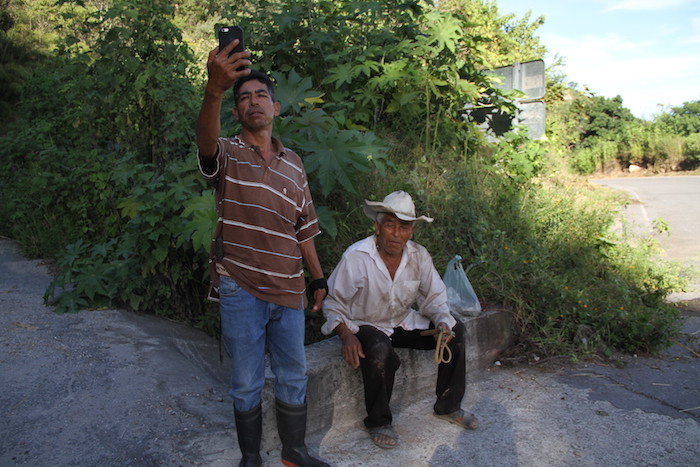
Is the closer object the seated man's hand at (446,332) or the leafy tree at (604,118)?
the seated man's hand at (446,332)

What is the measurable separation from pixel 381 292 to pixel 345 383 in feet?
1.80

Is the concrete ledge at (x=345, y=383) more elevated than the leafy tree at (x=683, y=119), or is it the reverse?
the leafy tree at (x=683, y=119)

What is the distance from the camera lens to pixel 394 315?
3357 millimetres

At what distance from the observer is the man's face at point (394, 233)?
3250mm

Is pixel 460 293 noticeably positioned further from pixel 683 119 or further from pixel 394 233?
pixel 683 119

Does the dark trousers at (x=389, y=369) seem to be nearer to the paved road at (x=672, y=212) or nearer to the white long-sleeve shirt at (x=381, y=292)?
the white long-sleeve shirt at (x=381, y=292)

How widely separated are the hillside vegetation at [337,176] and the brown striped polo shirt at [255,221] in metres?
1.20

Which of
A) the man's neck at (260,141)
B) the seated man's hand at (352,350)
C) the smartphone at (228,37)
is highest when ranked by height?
the smartphone at (228,37)

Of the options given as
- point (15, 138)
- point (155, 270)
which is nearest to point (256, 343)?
point (155, 270)

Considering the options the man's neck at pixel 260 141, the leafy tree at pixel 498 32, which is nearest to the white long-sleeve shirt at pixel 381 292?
the man's neck at pixel 260 141

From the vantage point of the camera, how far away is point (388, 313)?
10.9ft

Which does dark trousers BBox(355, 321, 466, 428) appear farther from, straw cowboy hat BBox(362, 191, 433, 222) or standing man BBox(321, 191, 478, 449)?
straw cowboy hat BBox(362, 191, 433, 222)

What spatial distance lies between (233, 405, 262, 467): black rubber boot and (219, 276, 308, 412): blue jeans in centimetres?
3

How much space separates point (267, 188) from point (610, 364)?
9.90ft
